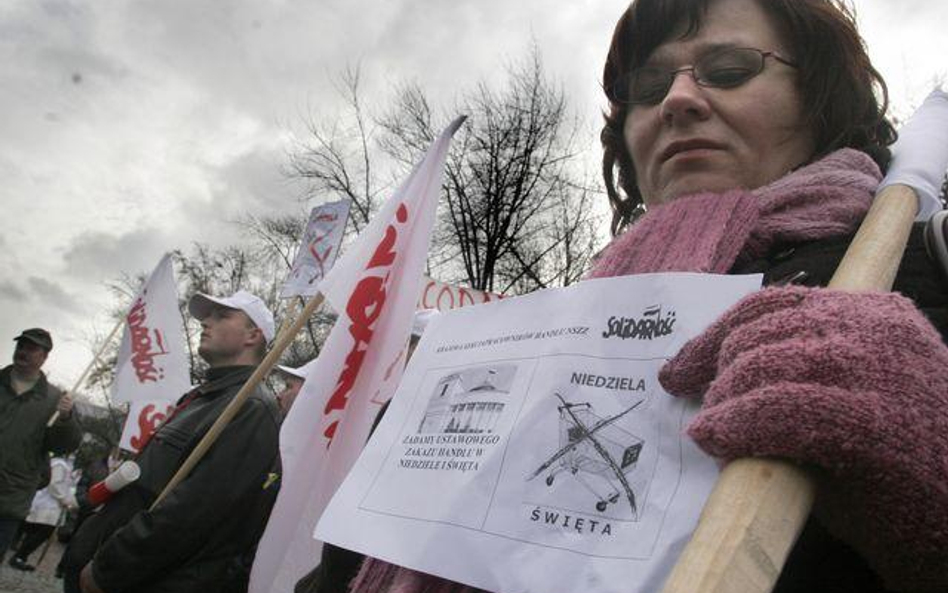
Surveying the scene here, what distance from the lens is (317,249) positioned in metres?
5.19

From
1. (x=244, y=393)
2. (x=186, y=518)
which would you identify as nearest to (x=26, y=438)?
(x=186, y=518)

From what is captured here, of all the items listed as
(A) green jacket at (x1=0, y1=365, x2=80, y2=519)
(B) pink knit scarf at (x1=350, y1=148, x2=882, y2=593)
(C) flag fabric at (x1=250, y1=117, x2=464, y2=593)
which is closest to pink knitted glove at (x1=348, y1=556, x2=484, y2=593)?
(B) pink knit scarf at (x1=350, y1=148, x2=882, y2=593)

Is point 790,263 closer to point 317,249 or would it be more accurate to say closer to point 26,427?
point 317,249

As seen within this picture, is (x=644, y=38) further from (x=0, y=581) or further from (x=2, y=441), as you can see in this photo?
(x=0, y=581)

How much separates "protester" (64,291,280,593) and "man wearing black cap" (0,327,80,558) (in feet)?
7.99

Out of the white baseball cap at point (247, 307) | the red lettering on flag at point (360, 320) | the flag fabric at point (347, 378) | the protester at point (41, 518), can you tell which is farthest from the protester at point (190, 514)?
the protester at point (41, 518)

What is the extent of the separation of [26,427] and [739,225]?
18.6 ft

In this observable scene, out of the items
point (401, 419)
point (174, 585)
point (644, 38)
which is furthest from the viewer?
point (174, 585)

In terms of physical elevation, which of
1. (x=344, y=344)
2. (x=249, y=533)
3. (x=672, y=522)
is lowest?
(x=249, y=533)

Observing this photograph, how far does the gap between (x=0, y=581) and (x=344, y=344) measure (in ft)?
26.3

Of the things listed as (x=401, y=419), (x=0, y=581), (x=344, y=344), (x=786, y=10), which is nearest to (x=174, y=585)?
(x=344, y=344)

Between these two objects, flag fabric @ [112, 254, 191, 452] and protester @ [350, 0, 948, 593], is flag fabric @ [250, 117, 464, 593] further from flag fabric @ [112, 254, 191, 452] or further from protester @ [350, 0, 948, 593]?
flag fabric @ [112, 254, 191, 452]

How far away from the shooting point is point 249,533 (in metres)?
3.18

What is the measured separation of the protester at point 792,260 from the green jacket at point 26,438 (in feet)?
16.8
